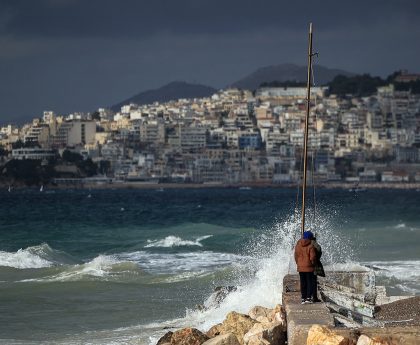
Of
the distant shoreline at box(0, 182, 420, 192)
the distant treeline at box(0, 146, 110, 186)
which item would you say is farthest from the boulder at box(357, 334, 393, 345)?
the distant treeline at box(0, 146, 110, 186)

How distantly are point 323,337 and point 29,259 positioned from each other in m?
19.4

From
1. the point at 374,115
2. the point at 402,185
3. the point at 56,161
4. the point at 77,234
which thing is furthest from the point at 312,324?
the point at 374,115

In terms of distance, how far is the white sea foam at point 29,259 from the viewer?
90.7 feet

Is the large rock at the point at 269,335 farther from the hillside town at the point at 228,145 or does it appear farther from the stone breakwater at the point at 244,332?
the hillside town at the point at 228,145

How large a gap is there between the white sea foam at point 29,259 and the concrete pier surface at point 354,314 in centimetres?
1400

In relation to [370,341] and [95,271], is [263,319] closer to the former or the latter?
[370,341]

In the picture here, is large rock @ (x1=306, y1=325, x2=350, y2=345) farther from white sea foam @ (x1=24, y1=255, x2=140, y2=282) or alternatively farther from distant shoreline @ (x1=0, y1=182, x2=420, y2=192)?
distant shoreline @ (x1=0, y1=182, x2=420, y2=192)

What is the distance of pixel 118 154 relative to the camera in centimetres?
15575

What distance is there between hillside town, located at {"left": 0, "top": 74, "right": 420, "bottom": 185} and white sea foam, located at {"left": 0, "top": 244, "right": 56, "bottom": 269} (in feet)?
339

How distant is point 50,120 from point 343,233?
150 m

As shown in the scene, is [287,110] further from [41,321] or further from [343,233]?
[41,321]

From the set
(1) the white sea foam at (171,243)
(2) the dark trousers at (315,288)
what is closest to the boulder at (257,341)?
(2) the dark trousers at (315,288)

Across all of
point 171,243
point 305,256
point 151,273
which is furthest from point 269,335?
point 171,243

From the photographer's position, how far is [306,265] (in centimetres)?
1192
